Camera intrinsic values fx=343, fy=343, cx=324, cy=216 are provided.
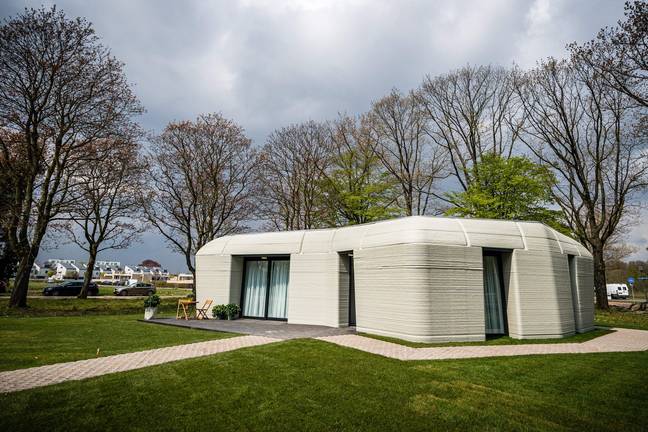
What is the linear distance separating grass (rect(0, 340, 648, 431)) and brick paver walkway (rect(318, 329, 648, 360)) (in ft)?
2.82

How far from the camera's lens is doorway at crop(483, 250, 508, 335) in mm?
12125

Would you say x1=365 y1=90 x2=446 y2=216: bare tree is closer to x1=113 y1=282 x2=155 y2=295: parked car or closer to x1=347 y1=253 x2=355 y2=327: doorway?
x1=347 y1=253 x2=355 y2=327: doorway

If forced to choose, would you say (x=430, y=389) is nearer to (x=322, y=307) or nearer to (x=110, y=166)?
(x=322, y=307)

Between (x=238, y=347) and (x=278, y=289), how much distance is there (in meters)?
6.36

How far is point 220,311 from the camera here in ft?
51.8

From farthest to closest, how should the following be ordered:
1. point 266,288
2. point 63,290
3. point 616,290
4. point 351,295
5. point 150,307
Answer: point 616,290, point 63,290, point 266,288, point 150,307, point 351,295

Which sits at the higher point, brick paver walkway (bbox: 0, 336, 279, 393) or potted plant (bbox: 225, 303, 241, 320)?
potted plant (bbox: 225, 303, 241, 320)

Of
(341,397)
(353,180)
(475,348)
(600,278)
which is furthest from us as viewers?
(353,180)

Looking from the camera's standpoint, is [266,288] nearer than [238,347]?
No

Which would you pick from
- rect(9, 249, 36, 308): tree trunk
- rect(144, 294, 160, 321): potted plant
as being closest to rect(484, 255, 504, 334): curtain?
rect(144, 294, 160, 321): potted plant

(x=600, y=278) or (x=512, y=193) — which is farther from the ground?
(x=512, y=193)

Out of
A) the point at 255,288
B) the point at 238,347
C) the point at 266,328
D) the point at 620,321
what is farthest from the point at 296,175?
the point at 620,321

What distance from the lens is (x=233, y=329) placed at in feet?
41.8

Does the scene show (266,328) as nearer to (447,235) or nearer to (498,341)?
(447,235)
